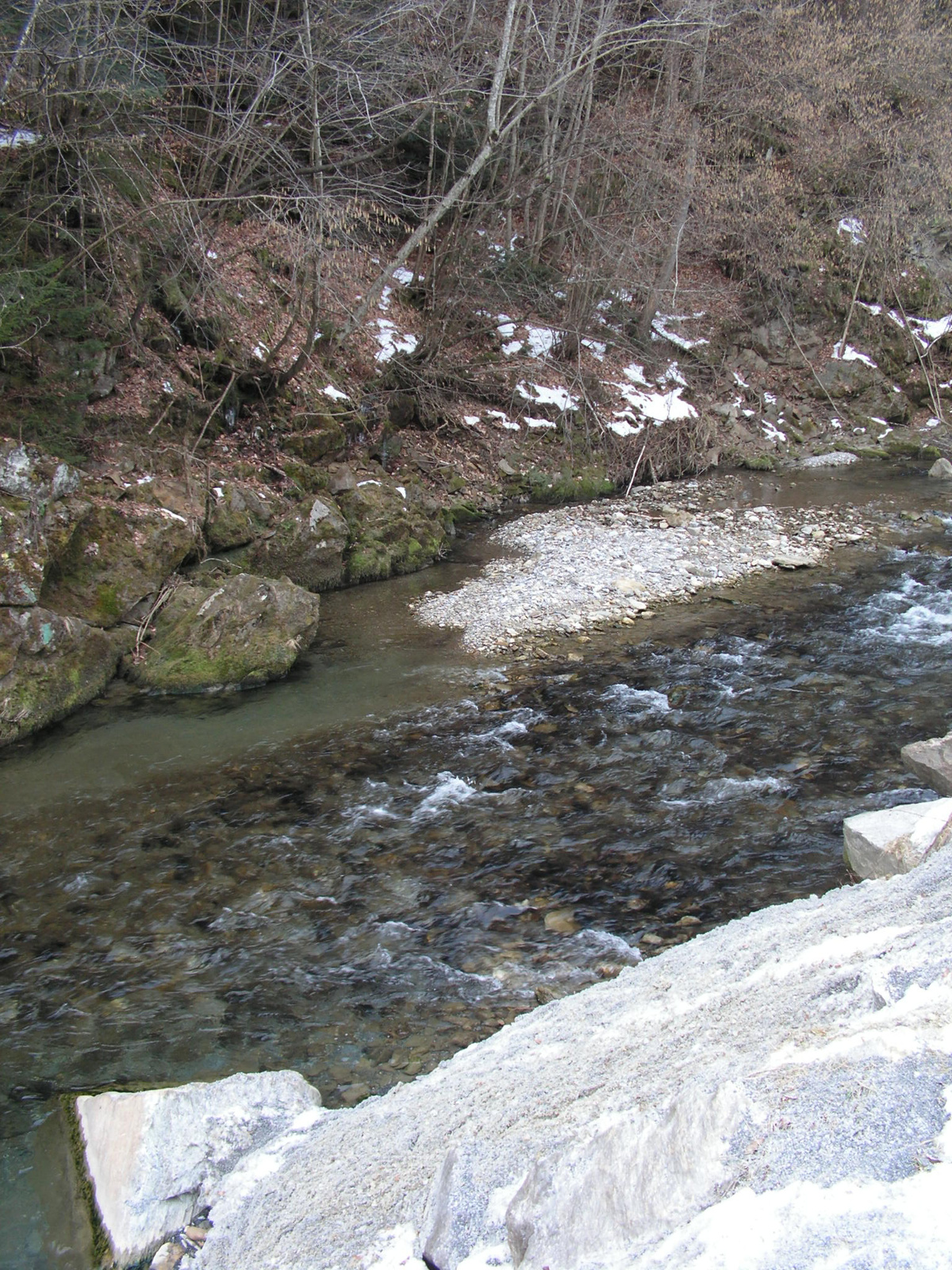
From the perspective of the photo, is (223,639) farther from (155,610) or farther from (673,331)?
(673,331)

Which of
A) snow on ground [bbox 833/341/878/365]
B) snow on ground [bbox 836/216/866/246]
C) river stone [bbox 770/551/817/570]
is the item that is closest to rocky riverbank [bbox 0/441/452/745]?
river stone [bbox 770/551/817/570]

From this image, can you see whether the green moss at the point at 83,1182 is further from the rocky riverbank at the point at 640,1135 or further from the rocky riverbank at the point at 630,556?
the rocky riverbank at the point at 630,556

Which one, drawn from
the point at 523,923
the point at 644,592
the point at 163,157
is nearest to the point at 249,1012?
the point at 523,923

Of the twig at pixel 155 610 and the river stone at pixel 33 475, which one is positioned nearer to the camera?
the river stone at pixel 33 475

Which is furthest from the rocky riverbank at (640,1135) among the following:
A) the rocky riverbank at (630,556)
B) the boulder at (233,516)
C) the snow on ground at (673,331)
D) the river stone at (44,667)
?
the snow on ground at (673,331)

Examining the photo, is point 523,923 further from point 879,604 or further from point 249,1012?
point 879,604

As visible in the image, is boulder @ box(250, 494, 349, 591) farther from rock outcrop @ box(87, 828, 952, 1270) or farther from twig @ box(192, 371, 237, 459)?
rock outcrop @ box(87, 828, 952, 1270)

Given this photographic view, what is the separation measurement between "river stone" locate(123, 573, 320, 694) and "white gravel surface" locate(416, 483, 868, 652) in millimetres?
1890

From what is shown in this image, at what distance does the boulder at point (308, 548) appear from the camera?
1043cm

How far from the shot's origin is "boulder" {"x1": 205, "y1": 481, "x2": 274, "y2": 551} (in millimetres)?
10125

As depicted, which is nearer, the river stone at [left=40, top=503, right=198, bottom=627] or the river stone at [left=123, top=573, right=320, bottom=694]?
the river stone at [left=123, top=573, right=320, bottom=694]

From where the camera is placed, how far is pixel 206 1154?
3160 millimetres

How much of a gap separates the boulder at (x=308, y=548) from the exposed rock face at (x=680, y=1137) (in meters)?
7.78

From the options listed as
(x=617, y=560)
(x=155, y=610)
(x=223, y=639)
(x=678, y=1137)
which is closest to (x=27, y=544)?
(x=155, y=610)
